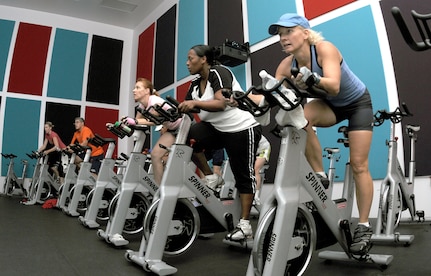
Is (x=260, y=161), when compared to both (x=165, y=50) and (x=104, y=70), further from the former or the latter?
(x=104, y=70)

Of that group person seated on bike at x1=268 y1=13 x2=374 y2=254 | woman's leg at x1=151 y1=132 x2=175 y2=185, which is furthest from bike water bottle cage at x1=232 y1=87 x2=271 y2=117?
woman's leg at x1=151 y1=132 x2=175 y2=185

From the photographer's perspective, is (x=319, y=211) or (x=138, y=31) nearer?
(x=319, y=211)

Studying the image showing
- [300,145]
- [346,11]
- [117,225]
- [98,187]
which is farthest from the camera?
[346,11]

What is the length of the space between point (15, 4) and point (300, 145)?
795cm

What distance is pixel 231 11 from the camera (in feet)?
18.0

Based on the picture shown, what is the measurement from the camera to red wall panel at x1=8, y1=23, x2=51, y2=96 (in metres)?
7.45

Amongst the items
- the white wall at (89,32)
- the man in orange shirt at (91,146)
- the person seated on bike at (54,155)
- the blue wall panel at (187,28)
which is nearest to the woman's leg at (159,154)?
the man in orange shirt at (91,146)

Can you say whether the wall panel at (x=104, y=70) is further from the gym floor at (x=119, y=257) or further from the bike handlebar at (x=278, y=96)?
the bike handlebar at (x=278, y=96)

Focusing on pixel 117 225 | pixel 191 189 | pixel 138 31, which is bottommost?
pixel 117 225

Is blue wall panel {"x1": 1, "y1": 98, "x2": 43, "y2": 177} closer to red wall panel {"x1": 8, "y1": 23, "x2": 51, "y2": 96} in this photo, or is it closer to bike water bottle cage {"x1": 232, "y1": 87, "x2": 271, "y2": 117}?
red wall panel {"x1": 8, "y1": 23, "x2": 51, "y2": 96}

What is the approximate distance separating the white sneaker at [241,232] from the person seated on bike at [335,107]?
Answer: 723 mm

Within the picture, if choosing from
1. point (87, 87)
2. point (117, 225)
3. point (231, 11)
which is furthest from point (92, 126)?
point (117, 225)

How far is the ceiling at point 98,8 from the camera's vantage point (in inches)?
298

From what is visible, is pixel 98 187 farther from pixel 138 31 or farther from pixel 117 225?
pixel 138 31
